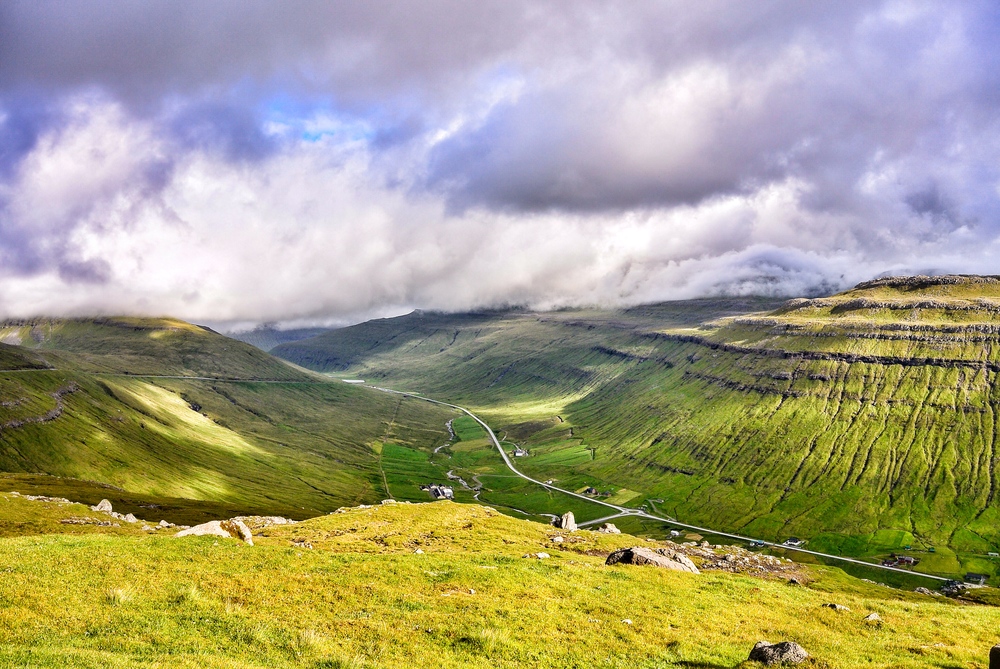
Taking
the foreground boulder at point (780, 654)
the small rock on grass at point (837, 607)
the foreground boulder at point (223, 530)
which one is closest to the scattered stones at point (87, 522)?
the foreground boulder at point (223, 530)

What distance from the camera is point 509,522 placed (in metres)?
102

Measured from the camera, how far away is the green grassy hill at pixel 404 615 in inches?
1132

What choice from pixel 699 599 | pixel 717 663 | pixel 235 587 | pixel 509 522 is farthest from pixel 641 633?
pixel 509 522

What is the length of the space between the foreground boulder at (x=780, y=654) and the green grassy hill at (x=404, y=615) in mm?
1092

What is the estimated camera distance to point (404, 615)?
3584 cm

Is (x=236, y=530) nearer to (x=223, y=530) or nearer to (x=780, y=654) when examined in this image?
(x=223, y=530)

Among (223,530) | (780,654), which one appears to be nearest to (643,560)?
(780,654)

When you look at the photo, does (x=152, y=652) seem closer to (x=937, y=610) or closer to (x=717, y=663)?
(x=717, y=663)

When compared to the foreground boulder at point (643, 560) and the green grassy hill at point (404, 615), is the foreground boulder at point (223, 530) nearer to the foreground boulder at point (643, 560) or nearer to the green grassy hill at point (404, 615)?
the green grassy hill at point (404, 615)

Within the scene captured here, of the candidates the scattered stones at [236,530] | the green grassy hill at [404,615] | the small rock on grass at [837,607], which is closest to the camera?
the green grassy hill at [404,615]

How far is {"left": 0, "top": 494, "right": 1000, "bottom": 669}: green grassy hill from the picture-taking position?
28.8 meters

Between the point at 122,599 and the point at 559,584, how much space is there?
97.7ft

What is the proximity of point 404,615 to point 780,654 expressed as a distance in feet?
70.7

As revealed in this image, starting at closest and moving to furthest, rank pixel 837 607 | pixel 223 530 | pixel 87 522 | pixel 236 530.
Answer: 1. pixel 837 607
2. pixel 223 530
3. pixel 236 530
4. pixel 87 522
